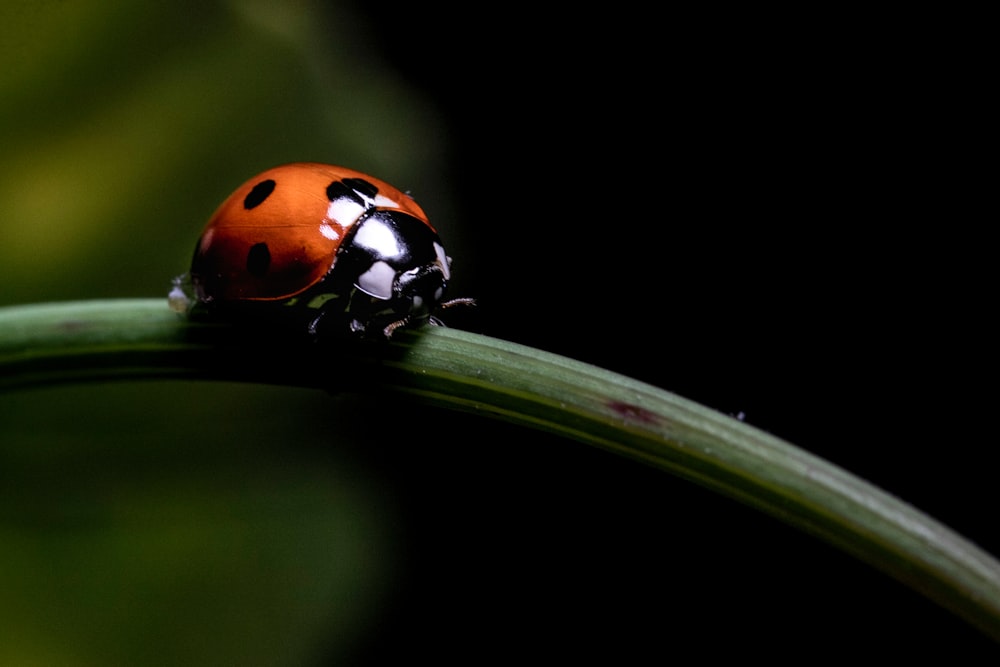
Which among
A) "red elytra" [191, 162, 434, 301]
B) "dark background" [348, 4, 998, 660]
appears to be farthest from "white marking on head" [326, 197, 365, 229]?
"dark background" [348, 4, 998, 660]

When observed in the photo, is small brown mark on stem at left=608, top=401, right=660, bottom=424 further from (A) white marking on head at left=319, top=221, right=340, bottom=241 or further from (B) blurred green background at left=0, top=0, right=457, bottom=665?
(B) blurred green background at left=0, top=0, right=457, bottom=665

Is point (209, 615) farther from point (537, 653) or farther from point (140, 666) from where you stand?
point (537, 653)

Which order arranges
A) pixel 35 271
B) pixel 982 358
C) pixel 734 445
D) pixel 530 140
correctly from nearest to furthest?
pixel 734 445, pixel 35 271, pixel 982 358, pixel 530 140

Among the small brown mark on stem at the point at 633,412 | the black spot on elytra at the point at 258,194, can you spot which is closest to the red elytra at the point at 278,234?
the black spot on elytra at the point at 258,194

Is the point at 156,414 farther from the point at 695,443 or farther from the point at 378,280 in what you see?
the point at 695,443

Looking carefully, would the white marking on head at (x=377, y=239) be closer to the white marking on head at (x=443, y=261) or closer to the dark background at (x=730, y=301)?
the white marking on head at (x=443, y=261)

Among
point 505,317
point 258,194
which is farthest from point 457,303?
point 505,317

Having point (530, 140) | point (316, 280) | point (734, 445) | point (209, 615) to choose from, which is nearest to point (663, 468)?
point (734, 445)

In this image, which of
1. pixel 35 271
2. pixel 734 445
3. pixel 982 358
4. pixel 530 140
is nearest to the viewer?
pixel 734 445
